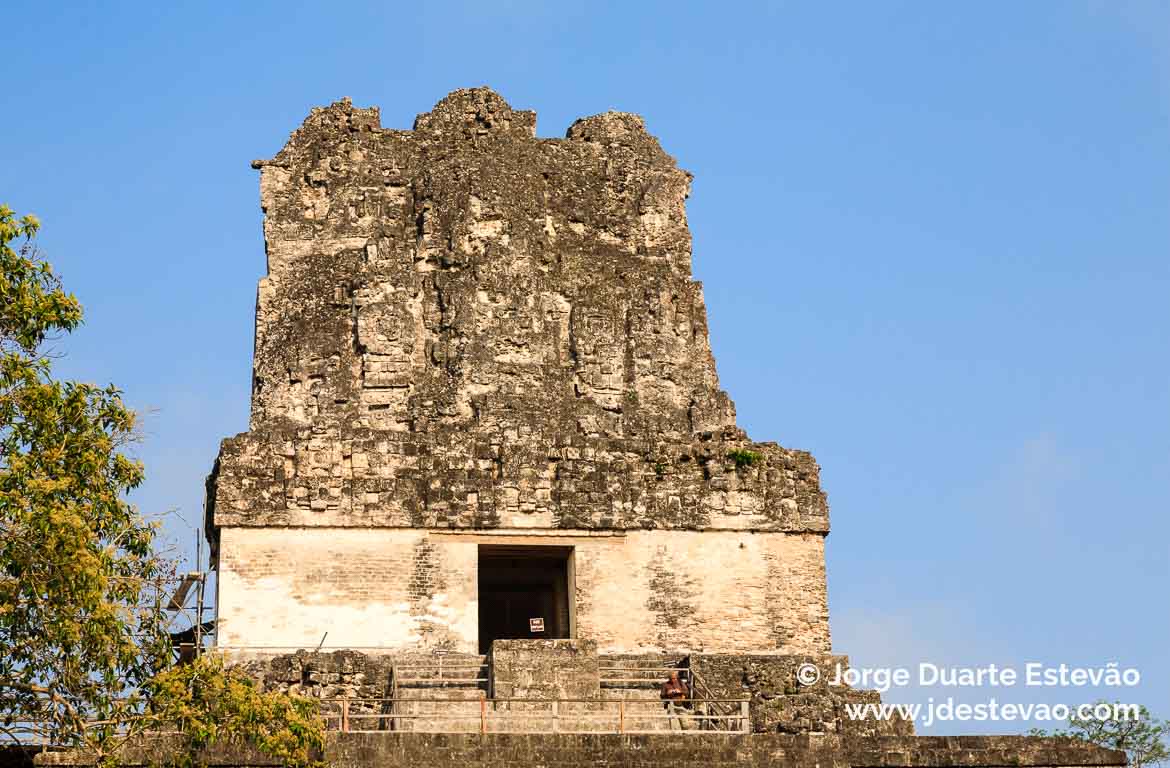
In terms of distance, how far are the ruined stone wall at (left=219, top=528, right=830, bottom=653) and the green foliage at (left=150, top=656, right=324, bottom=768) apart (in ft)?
17.3

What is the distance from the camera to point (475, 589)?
92.0 ft

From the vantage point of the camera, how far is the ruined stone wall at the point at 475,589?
27422mm

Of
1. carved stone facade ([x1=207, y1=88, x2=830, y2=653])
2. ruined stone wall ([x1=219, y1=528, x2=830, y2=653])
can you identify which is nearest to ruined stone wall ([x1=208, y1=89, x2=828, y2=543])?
carved stone facade ([x1=207, y1=88, x2=830, y2=653])

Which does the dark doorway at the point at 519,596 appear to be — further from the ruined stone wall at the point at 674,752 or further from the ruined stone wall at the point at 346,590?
the ruined stone wall at the point at 674,752

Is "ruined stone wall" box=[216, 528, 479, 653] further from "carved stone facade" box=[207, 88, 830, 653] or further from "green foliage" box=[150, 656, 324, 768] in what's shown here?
"green foliage" box=[150, 656, 324, 768]

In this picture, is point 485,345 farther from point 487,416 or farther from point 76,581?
point 76,581

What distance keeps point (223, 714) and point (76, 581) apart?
7.22 ft

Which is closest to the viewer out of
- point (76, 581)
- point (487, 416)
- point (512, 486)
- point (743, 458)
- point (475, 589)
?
point (76, 581)

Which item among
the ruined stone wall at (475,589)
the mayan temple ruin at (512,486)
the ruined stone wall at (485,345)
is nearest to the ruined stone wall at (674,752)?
the mayan temple ruin at (512,486)

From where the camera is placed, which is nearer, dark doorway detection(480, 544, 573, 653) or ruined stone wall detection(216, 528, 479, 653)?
ruined stone wall detection(216, 528, 479, 653)

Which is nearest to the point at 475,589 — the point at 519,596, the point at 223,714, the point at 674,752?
the point at 519,596

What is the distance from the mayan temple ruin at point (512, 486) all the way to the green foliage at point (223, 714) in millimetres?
967

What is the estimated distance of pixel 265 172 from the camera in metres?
32.4

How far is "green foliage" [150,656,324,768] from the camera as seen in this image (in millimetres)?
21406
